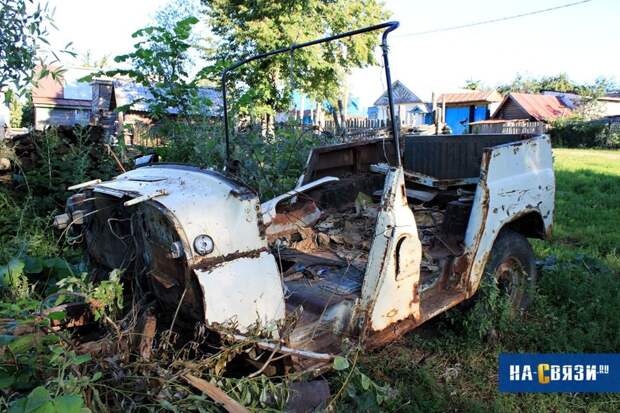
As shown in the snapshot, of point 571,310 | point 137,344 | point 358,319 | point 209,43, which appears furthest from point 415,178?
point 209,43

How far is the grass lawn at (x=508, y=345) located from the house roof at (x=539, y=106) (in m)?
34.0

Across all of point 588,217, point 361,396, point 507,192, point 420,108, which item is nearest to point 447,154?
point 507,192

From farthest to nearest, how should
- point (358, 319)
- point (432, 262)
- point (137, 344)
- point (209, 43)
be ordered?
1. point (209, 43)
2. point (432, 262)
3. point (358, 319)
4. point (137, 344)

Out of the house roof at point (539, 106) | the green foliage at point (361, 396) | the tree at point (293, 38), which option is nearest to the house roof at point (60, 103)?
the tree at point (293, 38)

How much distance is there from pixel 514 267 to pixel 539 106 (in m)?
38.5

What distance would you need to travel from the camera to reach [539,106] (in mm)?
38062

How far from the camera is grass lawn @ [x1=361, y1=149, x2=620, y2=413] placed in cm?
320

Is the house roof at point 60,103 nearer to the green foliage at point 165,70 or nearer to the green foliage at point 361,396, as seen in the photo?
the green foliage at point 165,70

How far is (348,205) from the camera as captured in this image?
17.7 feet

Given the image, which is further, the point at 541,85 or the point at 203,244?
the point at 541,85

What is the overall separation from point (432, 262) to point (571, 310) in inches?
64.3

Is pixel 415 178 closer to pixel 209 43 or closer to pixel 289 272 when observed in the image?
pixel 289 272

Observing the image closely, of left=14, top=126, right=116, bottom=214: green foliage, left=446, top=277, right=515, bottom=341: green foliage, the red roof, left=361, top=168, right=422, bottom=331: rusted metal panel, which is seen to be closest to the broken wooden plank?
left=361, top=168, right=422, bottom=331: rusted metal panel

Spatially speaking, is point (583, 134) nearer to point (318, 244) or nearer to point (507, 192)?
point (507, 192)
